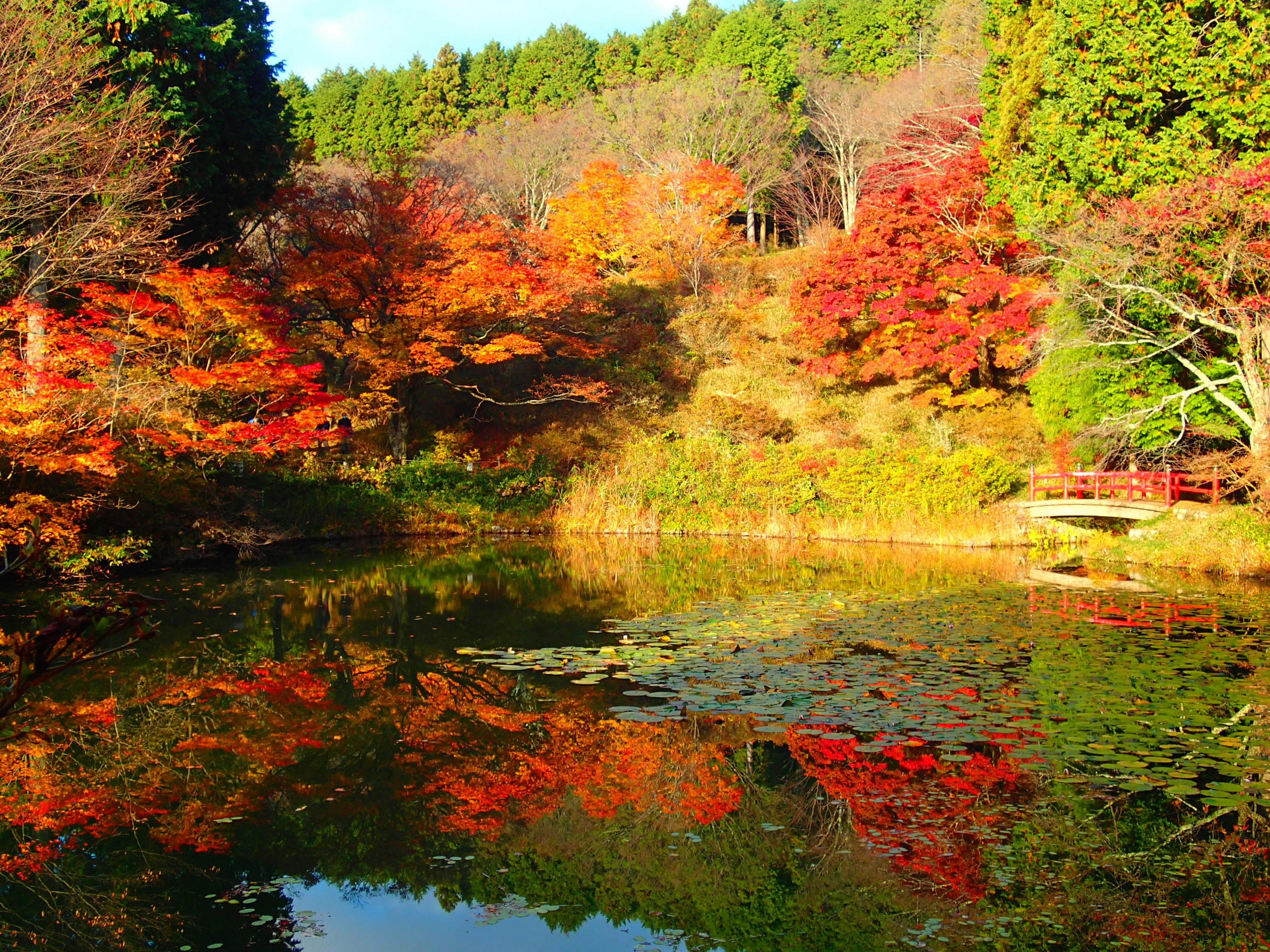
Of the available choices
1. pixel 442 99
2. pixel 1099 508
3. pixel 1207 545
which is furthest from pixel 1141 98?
pixel 442 99

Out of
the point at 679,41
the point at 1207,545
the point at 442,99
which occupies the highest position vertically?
the point at 679,41

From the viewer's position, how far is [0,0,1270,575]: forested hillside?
14648mm

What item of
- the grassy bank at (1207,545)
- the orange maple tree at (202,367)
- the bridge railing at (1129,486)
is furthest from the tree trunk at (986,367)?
the orange maple tree at (202,367)

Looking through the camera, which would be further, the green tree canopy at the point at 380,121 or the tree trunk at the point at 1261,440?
the green tree canopy at the point at 380,121

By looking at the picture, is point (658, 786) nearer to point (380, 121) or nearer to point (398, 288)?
point (398, 288)

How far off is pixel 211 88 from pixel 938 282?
15.6 m

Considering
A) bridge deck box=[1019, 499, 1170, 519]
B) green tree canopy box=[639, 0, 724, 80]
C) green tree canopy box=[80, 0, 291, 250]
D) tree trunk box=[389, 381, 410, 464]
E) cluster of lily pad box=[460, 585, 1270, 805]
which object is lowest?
cluster of lily pad box=[460, 585, 1270, 805]

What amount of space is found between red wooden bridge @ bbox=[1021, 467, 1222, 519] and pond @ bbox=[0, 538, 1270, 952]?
4.94m

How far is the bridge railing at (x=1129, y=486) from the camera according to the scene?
1592cm

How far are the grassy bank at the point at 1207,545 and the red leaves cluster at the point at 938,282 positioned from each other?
6.08 metres

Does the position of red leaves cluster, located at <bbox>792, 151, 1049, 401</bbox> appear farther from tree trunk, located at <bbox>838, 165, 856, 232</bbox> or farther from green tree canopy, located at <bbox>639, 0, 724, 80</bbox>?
green tree canopy, located at <bbox>639, 0, 724, 80</bbox>

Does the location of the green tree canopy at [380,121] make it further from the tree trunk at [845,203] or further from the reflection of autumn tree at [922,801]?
the reflection of autumn tree at [922,801]

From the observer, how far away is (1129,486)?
1655 cm

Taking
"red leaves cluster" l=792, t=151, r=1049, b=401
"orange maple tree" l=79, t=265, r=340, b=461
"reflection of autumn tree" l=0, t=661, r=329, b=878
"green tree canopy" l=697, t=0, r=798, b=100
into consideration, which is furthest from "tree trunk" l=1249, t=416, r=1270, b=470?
"green tree canopy" l=697, t=0, r=798, b=100
